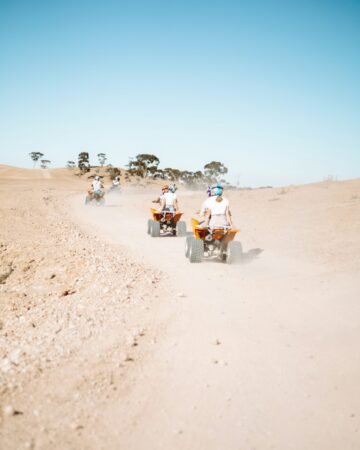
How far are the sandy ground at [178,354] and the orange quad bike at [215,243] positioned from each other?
26 centimetres

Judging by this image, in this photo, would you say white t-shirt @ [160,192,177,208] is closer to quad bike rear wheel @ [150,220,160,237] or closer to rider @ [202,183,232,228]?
quad bike rear wheel @ [150,220,160,237]

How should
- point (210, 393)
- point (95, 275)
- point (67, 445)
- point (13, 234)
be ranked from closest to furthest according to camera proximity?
point (67, 445)
point (210, 393)
point (95, 275)
point (13, 234)

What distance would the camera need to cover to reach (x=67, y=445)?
2365 millimetres

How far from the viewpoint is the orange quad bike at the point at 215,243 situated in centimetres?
772

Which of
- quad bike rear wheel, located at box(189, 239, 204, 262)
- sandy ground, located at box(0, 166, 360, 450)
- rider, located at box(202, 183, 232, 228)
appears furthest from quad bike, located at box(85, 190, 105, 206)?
quad bike rear wheel, located at box(189, 239, 204, 262)

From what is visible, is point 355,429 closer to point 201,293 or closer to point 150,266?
point 201,293

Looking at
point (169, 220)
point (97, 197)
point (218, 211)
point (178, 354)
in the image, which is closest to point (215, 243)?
point (218, 211)

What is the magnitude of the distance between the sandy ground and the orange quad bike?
0.26 meters

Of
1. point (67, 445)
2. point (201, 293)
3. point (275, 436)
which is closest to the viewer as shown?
point (67, 445)

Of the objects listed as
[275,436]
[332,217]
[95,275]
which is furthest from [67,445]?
[332,217]

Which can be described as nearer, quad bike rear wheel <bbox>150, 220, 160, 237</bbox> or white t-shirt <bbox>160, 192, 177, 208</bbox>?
quad bike rear wheel <bbox>150, 220, 160, 237</bbox>

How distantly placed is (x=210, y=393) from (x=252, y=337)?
1.24 m

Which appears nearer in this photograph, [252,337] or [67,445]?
[67,445]

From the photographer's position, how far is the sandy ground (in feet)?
8.42
